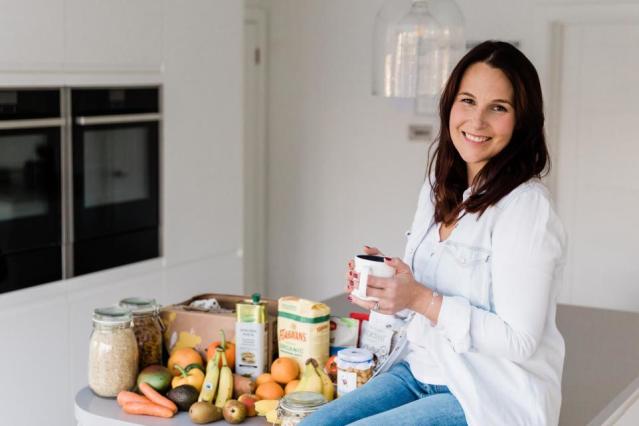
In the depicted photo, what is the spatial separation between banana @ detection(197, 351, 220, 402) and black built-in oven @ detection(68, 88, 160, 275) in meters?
1.62

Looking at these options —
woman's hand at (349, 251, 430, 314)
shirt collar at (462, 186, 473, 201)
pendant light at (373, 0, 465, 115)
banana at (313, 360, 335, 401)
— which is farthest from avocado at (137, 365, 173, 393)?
pendant light at (373, 0, 465, 115)

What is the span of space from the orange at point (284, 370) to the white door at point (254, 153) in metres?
3.43

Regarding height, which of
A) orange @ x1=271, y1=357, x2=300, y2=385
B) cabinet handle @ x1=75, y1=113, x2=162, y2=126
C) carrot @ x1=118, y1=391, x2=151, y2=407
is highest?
cabinet handle @ x1=75, y1=113, x2=162, y2=126

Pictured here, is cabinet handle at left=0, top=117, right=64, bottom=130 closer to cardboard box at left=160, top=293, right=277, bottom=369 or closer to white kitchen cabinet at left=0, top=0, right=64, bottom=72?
white kitchen cabinet at left=0, top=0, right=64, bottom=72

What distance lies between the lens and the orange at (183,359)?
93.1 inches

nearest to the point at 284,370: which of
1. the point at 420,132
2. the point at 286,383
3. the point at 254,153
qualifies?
the point at 286,383

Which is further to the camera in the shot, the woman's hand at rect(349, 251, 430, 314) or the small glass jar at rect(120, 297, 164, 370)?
the small glass jar at rect(120, 297, 164, 370)

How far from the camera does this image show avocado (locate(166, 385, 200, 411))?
222 cm

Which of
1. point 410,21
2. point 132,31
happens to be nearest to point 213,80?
point 132,31

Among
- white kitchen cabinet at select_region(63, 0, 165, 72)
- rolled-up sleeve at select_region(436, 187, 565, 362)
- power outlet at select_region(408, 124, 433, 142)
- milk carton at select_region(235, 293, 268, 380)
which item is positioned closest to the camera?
rolled-up sleeve at select_region(436, 187, 565, 362)

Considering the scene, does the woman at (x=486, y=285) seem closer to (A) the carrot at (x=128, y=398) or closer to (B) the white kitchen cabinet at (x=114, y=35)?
(A) the carrot at (x=128, y=398)

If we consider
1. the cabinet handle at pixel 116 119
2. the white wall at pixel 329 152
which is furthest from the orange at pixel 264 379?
the white wall at pixel 329 152

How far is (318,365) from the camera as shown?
2293mm

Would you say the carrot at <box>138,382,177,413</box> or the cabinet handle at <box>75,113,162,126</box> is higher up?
the cabinet handle at <box>75,113,162,126</box>
